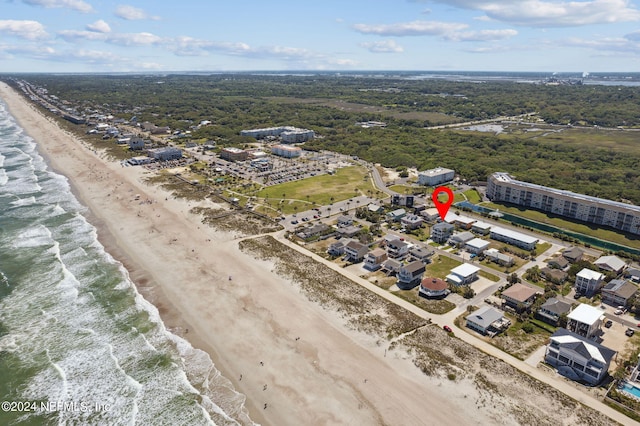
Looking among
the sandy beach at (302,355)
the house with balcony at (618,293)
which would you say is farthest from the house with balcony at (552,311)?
the sandy beach at (302,355)

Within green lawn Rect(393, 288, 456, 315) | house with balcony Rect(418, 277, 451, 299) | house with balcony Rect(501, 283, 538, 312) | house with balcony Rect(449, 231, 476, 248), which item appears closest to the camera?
house with balcony Rect(501, 283, 538, 312)

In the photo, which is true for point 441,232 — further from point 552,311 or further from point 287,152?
point 287,152

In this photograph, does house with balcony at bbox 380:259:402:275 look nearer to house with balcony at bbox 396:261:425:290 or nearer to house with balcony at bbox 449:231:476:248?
house with balcony at bbox 396:261:425:290

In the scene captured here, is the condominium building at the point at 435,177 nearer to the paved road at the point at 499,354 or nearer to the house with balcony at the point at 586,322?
the paved road at the point at 499,354

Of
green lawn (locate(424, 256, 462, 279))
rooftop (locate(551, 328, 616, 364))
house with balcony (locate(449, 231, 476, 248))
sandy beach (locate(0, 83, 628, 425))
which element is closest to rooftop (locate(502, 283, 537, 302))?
rooftop (locate(551, 328, 616, 364))

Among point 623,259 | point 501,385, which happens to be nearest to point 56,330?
point 501,385
